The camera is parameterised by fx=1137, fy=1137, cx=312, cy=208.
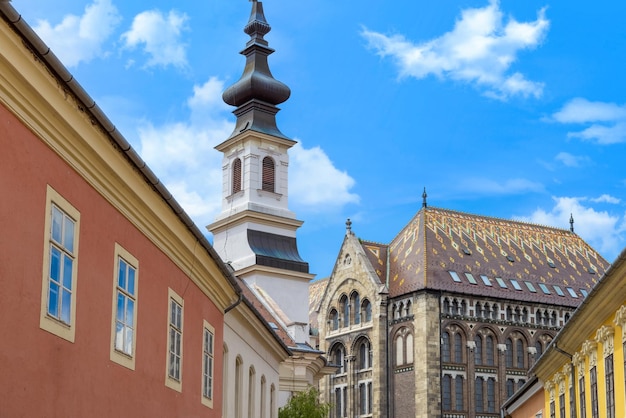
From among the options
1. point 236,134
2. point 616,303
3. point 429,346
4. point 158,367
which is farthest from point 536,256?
point 158,367

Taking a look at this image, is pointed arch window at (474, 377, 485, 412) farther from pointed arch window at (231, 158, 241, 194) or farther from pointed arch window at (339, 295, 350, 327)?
pointed arch window at (231, 158, 241, 194)

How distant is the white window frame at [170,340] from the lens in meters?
16.8

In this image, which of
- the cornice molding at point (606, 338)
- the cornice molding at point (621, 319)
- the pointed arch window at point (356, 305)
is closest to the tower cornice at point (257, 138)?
the pointed arch window at point (356, 305)

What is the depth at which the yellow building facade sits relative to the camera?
20453mm

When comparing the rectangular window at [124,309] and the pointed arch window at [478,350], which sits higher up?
the pointed arch window at [478,350]

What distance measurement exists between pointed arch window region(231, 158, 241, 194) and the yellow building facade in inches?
1328

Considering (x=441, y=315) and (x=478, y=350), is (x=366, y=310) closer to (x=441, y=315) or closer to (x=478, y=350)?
(x=441, y=315)

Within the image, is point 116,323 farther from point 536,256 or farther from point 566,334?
point 536,256

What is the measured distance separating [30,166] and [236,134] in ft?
169

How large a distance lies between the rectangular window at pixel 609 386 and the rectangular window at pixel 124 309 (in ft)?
35.3

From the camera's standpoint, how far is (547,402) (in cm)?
3212

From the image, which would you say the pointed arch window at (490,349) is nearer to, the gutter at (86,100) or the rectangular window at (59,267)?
the gutter at (86,100)

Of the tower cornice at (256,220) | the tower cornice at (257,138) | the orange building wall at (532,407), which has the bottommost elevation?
the orange building wall at (532,407)

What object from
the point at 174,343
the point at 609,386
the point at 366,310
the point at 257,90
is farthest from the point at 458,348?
the point at 174,343
